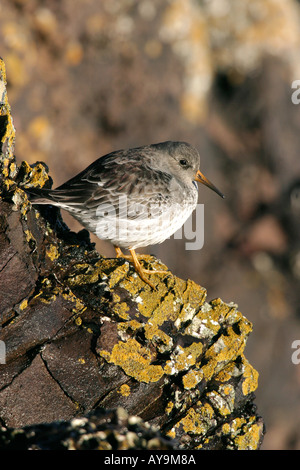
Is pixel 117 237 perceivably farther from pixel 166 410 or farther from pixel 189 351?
pixel 166 410

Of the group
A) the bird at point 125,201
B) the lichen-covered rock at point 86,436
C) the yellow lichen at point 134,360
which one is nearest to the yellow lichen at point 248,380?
the yellow lichen at point 134,360

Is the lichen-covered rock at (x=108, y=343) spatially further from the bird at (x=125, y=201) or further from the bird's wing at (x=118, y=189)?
the bird's wing at (x=118, y=189)

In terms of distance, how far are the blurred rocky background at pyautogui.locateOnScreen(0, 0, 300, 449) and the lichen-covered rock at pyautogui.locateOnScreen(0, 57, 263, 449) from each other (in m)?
7.85

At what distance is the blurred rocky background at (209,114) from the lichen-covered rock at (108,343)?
25.8 feet

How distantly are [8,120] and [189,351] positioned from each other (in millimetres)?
3971

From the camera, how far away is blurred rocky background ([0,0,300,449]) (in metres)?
15.4

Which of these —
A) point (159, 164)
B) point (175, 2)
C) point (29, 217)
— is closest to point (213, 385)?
point (29, 217)

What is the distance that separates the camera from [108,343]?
21.9 feet

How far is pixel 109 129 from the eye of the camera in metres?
16.1

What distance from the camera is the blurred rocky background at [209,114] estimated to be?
15383 millimetres

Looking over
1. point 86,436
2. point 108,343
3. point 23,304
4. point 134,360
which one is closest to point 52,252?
point 23,304

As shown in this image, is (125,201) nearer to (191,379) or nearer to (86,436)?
(191,379)

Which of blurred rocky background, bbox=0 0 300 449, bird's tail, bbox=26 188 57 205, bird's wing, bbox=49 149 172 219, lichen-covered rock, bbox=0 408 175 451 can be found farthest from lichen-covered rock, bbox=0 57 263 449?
blurred rocky background, bbox=0 0 300 449

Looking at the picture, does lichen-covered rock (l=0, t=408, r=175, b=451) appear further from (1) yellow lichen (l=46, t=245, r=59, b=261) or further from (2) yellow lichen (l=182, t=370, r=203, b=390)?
(1) yellow lichen (l=46, t=245, r=59, b=261)
